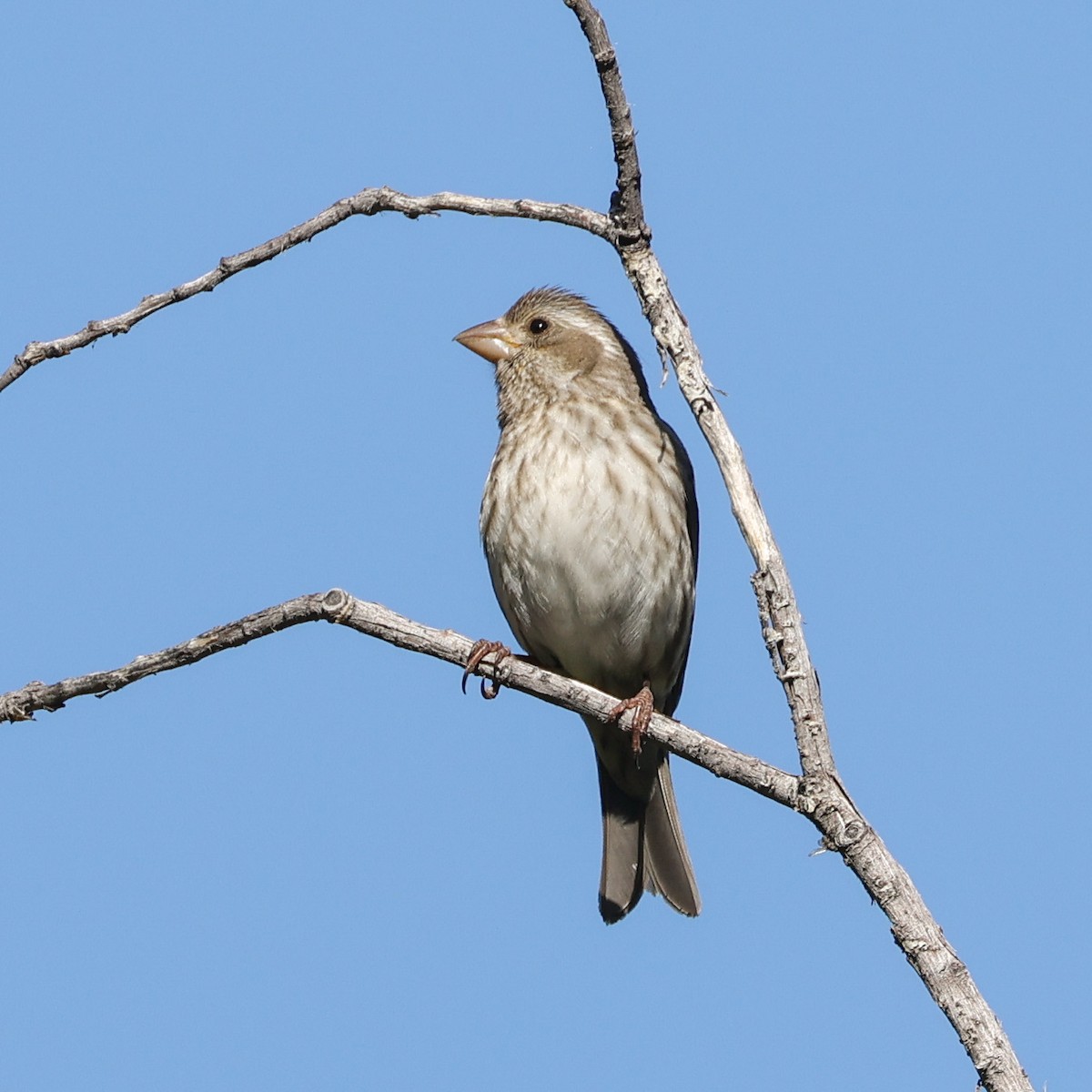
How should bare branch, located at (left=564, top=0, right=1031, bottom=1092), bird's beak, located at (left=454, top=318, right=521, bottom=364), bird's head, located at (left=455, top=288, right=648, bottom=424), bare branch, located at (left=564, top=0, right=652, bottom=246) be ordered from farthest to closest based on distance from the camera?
bird's beak, located at (left=454, top=318, right=521, bottom=364)
bird's head, located at (left=455, top=288, right=648, bottom=424)
bare branch, located at (left=564, top=0, right=652, bottom=246)
bare branch, located at (left=564, top=0, right=1031, bottom=1092)

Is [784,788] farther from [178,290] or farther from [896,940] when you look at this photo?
[178,290]

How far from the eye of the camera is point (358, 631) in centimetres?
441

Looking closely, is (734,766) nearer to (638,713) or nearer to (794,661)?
(794,661)

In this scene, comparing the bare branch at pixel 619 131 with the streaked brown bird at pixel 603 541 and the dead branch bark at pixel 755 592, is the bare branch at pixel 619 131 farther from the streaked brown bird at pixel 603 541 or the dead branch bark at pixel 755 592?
the streaked brown bird at pixel 603 541

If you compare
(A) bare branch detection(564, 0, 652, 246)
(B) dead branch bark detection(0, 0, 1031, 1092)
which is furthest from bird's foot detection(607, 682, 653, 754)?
(A) bare branch detection(564, 0, 652, 246)

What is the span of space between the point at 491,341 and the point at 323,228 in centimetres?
253

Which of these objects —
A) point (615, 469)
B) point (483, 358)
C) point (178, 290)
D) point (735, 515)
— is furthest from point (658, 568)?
point (178, 290)

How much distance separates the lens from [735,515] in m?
4.25

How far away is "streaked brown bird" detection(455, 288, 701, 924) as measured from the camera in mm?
6020

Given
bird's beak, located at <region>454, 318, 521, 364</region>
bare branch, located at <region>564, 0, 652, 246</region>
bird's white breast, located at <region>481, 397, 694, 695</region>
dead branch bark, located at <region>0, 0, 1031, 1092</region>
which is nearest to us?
dead branch bark, located at <region>0, 0, 1031, 1092</region>

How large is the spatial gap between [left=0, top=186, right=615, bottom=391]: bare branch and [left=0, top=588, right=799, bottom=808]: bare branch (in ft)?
2.74

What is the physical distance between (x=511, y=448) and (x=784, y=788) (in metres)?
2.56

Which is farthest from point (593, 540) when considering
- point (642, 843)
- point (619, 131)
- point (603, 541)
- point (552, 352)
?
point (619, 131)

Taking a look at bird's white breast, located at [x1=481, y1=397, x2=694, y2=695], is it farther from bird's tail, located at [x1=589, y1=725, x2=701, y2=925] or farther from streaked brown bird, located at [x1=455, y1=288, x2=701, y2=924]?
bird's tail, located at [x1=589, y1=725, x2=701, y2=925]
